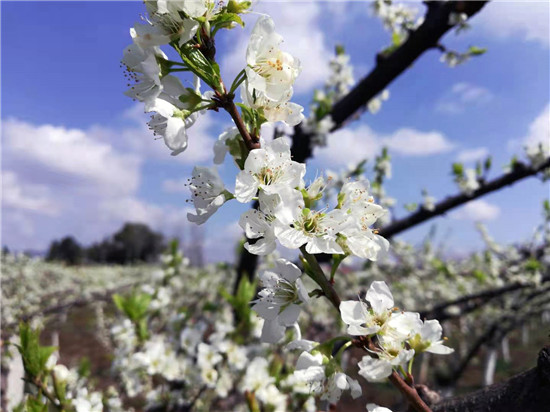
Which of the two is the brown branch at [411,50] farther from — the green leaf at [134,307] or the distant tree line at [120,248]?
the distant tree line at [120,248]

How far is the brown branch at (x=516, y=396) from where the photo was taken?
0.72m

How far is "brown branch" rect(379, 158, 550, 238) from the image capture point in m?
3.27

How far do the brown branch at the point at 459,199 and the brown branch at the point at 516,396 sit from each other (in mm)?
2454

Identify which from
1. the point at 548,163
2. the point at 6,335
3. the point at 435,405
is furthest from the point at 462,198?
the point at 6,335

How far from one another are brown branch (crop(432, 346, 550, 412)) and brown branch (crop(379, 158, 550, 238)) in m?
2.45

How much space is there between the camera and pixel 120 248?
4169cm

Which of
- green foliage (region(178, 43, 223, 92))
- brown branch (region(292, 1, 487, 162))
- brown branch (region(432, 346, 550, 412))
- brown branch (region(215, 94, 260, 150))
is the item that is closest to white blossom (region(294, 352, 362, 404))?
brown branch (region(432, 346, 550, 412))

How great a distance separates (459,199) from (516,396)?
9.45 ft

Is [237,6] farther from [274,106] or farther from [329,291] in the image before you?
[329,291]

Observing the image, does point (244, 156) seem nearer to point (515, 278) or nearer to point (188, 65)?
point (188, 65)

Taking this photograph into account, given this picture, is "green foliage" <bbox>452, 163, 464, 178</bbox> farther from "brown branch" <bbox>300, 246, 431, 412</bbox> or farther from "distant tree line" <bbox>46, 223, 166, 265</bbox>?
"distant tree line" <bbox>46, 223, 166, 265</bbox>

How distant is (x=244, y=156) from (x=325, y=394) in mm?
577

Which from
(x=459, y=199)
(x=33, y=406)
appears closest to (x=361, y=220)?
(x=33, y=406)

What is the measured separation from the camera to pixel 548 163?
3172 mm
